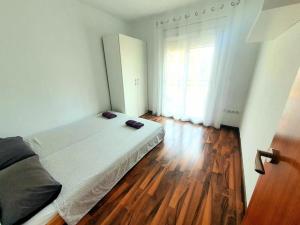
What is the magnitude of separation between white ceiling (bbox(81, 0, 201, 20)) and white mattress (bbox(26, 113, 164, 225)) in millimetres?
2112

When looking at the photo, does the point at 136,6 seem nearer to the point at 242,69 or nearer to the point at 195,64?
the point at 195,64

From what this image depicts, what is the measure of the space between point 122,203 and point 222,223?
965mm

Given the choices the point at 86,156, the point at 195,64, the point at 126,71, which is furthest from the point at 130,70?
the point at 86,156

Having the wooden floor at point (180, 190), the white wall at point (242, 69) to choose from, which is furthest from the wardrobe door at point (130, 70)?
the wooden floor at point (180, 190)

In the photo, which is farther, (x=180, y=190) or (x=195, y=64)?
(x=195, y=64)

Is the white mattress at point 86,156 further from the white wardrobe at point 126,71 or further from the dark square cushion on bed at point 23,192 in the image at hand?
the white wardrobe at point 126,71

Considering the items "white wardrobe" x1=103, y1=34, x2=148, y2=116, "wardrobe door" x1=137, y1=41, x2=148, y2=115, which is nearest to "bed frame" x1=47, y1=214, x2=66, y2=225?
"white wardrobe" x1=103, y1=34, x2=148, y2=116

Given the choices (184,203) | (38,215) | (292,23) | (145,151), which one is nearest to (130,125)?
(145,151)

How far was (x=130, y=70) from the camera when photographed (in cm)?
300

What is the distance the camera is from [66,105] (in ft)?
7.83

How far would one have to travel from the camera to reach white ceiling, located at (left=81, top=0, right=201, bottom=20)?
232 cm

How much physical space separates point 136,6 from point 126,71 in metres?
1.19

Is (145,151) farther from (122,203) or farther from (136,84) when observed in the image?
(136,84)

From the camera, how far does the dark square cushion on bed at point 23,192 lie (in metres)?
0.90
